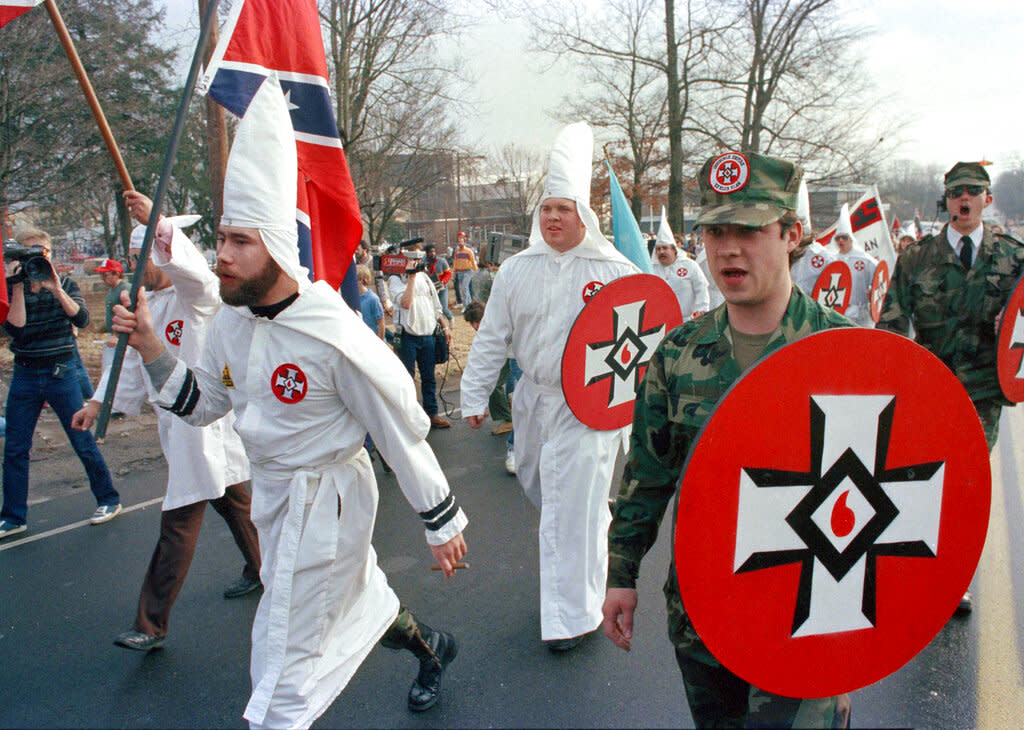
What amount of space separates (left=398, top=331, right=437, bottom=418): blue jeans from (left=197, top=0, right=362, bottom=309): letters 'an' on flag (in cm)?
350

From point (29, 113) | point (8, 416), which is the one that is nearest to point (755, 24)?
point (29, 113)

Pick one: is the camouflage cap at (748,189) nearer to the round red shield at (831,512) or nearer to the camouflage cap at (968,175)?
the round red shield at (831,512)

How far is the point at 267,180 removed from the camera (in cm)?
237

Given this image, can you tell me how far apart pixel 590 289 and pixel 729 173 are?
1900 millimetres

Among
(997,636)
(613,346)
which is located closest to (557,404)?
(613,346)

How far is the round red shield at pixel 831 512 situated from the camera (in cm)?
137

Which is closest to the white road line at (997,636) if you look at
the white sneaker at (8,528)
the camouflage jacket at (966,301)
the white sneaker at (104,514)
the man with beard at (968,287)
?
the man with beard at (968,287)

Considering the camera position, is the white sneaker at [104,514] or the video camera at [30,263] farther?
the white sneaker at [104,514]

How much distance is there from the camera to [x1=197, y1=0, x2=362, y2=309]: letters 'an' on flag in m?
3.54

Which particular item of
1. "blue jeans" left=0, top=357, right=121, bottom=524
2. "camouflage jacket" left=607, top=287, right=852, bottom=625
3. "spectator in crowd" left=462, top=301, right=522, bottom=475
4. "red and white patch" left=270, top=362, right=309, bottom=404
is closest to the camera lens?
"blue jeans" left=0, top=357, right=121, bottom=524

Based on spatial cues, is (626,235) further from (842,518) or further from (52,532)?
(52,532)

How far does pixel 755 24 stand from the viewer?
69.4 ft

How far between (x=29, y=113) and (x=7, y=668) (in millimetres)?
11470

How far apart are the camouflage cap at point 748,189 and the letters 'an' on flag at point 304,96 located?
93.4 inches
